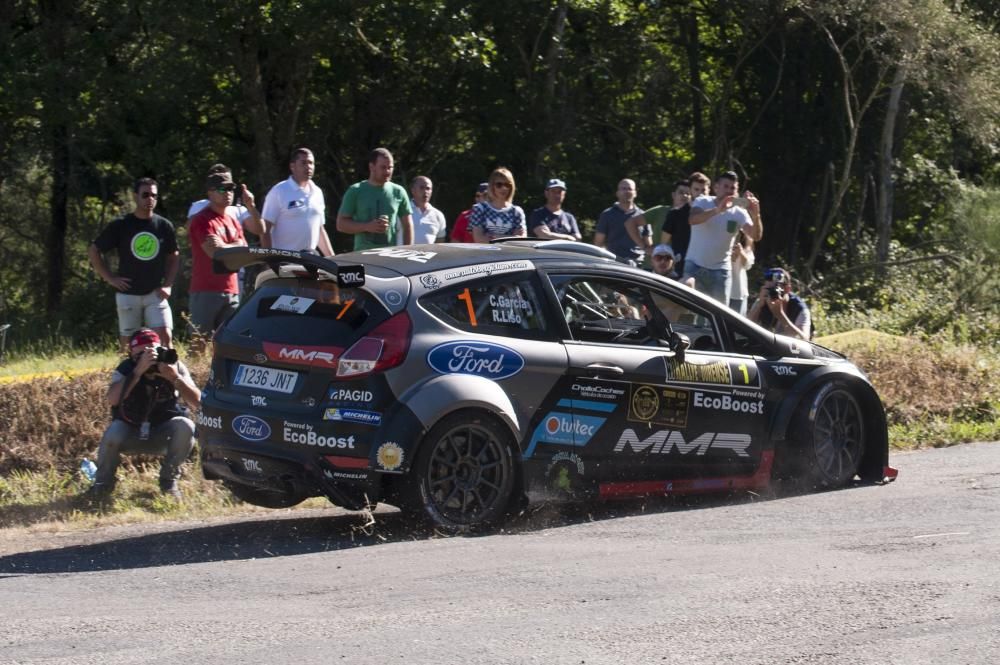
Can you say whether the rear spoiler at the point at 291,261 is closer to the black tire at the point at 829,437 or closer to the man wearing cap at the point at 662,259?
the black tire at the point at 829,437

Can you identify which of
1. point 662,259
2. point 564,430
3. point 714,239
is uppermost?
point 714,239

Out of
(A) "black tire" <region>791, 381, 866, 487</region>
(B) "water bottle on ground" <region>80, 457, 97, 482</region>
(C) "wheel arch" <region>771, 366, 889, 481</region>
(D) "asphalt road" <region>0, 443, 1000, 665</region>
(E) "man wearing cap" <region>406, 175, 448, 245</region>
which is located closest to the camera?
(D) "asphalt road" <region>0, 443, 1000, 665</region>

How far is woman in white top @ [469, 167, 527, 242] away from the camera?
38.5 feet

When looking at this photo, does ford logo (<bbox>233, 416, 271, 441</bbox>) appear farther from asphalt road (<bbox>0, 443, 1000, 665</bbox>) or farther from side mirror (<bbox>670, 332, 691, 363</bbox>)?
side mirror (<bbox>670, 332, 691, 363</bbox>)

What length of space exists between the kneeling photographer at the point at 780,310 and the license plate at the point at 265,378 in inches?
221

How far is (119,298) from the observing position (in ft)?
36.2

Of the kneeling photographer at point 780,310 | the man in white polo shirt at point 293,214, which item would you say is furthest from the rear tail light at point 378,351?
the kneeling photographer at point 780,310

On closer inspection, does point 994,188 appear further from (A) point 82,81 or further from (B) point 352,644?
(B) point 352,644

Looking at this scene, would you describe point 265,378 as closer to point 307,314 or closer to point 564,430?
point 307,314

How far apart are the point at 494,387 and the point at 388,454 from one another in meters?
0.73

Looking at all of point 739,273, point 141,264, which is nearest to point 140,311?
point 141,264

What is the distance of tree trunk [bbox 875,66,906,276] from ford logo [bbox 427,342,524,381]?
16.8 meters

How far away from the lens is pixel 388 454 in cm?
744

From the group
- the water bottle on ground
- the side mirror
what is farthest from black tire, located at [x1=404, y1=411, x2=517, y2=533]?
the water bottle on ground
